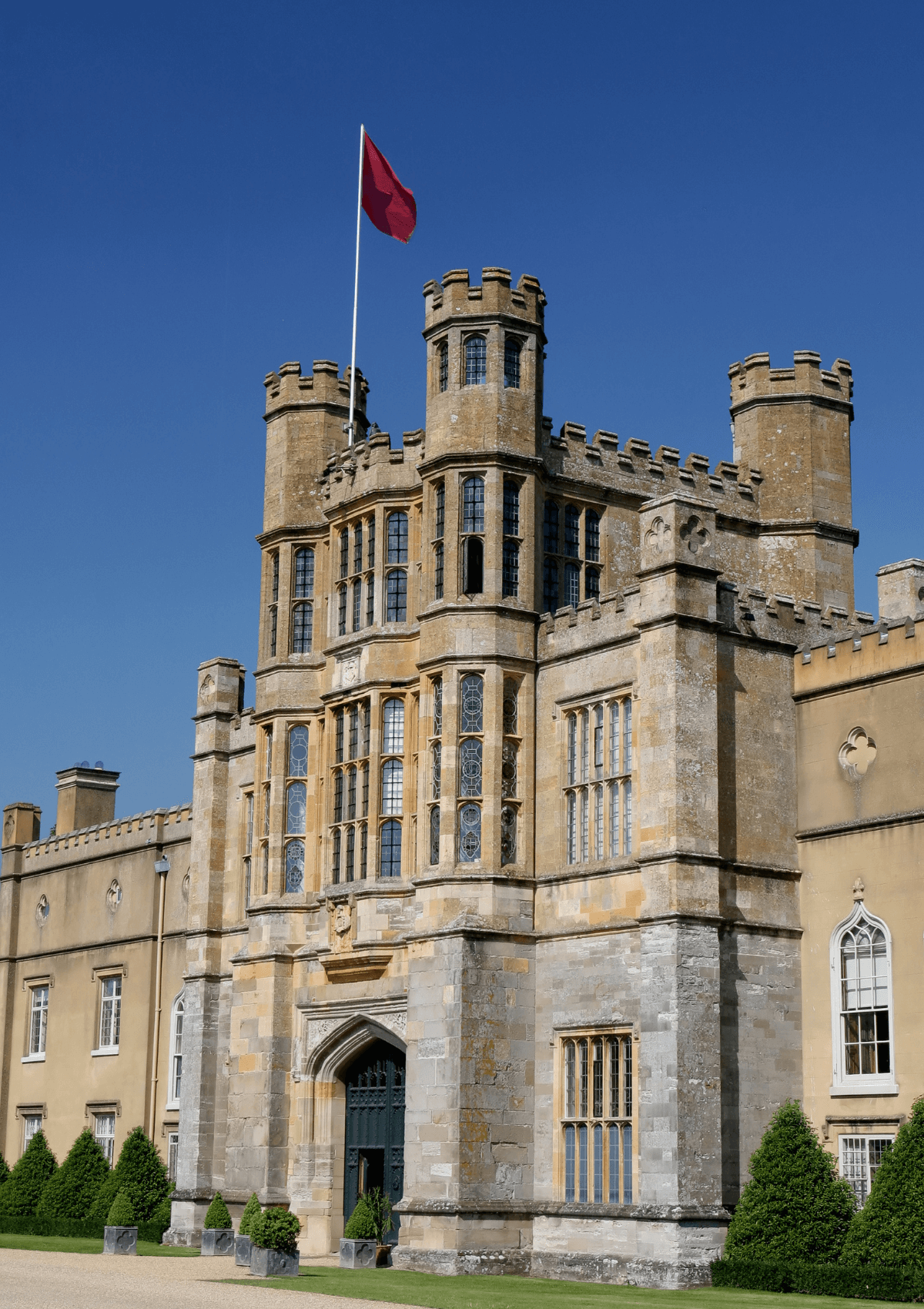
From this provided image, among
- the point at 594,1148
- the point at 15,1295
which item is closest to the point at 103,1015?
the point at 594,1148

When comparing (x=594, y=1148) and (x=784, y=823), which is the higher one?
(x=784, y=823)

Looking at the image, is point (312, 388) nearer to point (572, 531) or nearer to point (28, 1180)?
point (572, 531)

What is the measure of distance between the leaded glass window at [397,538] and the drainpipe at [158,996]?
1272cm

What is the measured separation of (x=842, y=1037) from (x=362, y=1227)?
25.7 feet

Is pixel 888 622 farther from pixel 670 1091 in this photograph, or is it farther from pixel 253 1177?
pixel 253 1177

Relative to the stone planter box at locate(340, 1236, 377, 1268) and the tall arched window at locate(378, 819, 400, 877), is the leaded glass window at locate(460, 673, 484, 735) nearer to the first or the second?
the tall arched window at locate(378, 819, 400, 877)

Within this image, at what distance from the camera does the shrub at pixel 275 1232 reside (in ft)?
82.4

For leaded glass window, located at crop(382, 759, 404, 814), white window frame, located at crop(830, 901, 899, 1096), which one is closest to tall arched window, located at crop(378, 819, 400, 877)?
leaded glass window, located at crop(382, 759, 404, 814)

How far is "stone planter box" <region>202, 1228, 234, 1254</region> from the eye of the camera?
101ft

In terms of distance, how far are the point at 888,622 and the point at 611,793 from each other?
4.88 m

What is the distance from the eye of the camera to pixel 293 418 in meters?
33.7

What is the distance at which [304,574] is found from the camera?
32844 mm

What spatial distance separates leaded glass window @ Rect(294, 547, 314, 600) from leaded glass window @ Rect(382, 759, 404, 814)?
13.9ft

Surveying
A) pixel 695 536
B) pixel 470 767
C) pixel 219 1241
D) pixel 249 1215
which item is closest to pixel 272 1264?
pixel 249 1215
